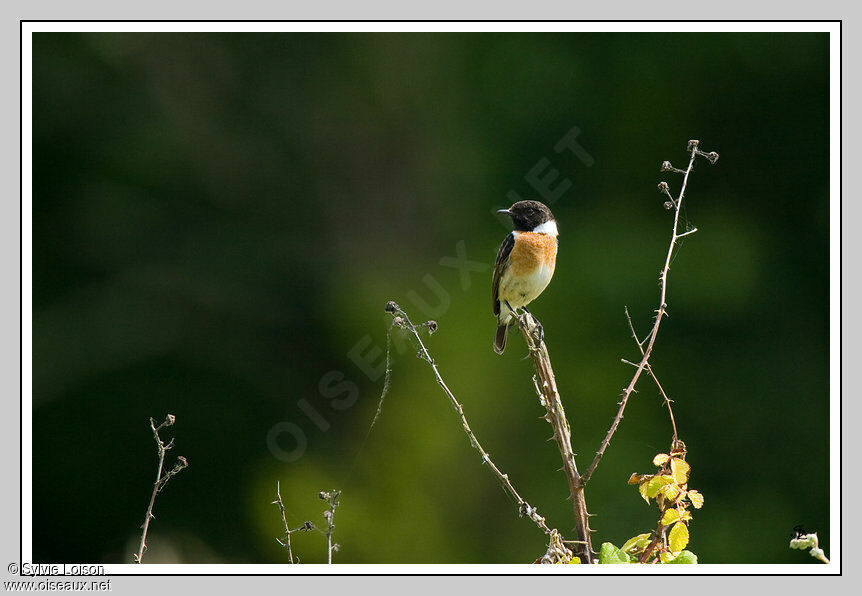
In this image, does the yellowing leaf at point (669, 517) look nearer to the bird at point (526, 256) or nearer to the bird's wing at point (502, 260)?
the bird at point (526, 256)

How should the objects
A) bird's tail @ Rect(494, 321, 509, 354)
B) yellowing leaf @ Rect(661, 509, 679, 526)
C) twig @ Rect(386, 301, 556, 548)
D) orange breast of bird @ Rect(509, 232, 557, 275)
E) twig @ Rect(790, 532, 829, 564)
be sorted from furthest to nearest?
bird's tail @ Rect(494, 321, 509, 354)
orange breast of bird @ Rect(509, 232, 557, 275)
twig @ Rect(386, 301, 556, 548)
yellowing leaf @ Rect(661, 509, 679, 526)
twig @ Rect(790, 532, 829, 564)

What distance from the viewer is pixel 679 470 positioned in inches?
118

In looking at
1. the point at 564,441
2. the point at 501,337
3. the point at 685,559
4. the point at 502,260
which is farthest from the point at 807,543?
the point at 501,337

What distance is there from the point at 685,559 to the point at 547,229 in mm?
3045

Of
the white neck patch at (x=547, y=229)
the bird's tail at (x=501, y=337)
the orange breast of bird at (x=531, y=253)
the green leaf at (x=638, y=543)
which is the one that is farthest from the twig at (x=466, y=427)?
the bird's tail at (x=501, y=337)

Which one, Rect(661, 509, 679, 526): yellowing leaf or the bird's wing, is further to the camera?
the bird's wing

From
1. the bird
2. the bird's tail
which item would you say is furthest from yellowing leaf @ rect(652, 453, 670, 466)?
the bird's tail

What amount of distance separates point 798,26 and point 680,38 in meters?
A: 4.35

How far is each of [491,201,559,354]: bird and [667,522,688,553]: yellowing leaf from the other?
9.35ft

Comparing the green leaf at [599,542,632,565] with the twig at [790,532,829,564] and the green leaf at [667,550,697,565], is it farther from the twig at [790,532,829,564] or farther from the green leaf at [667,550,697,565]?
the twig at [790,532,829,564]

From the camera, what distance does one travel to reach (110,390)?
8.64 metres

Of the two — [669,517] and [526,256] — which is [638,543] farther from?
[526,256]

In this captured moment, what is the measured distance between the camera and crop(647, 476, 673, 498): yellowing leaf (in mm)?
2992

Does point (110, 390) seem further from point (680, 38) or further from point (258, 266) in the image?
point (680, 38)
